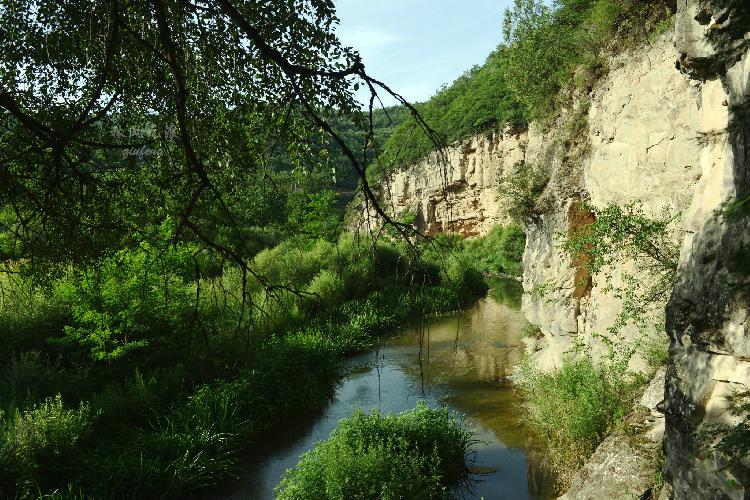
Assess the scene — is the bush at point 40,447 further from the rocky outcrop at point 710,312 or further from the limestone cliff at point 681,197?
the rocky outcrop at point 710,312

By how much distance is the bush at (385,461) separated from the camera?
647 cm

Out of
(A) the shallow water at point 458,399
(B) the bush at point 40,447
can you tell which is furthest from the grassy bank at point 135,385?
(A) the shallow water at point 458,399

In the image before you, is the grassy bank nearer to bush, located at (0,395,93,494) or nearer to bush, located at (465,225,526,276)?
bush, located at (0,395,93,494)

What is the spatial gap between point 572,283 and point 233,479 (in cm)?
718

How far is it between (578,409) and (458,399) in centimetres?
370

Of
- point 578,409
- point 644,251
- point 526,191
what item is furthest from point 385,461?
point 526,191

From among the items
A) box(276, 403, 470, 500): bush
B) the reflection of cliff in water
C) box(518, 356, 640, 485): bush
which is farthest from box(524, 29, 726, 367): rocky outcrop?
box(276, 403, 470, 500): bush

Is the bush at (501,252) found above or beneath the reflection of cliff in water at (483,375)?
above

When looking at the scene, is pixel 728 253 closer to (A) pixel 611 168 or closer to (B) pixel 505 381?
(A) pixel 611 168

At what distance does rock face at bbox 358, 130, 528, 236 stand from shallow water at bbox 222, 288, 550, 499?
15318mm

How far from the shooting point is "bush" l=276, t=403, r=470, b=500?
647cm

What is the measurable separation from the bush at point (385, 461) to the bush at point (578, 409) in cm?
133

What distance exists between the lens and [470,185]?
3391 centimetres

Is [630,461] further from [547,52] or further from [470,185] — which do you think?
[470,185]
